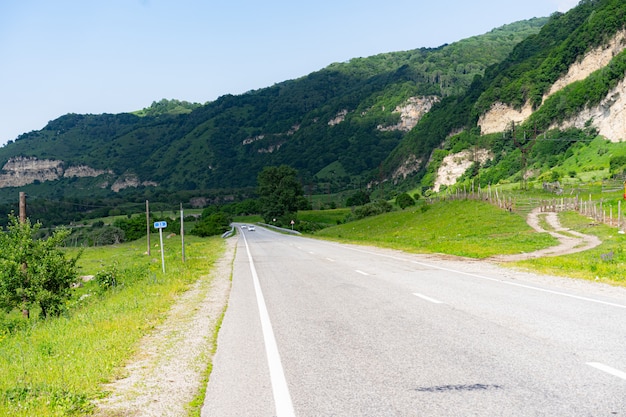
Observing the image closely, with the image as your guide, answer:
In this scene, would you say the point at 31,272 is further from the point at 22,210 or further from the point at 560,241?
the point at 560,241

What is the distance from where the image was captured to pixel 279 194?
12938 centimetres

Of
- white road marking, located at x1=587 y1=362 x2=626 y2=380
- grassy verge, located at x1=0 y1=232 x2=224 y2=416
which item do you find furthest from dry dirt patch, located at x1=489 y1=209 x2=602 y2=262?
white road marking, located at x1=587 y1=362 x2=626 y2=380

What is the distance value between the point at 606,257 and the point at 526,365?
17.3 meters

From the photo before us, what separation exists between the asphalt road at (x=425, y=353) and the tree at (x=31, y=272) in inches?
514

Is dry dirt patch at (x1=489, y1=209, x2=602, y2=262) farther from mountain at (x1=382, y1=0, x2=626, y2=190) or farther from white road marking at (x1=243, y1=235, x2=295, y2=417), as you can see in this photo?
mountain at (x1=382, y1=0, x2=626, y2=190)

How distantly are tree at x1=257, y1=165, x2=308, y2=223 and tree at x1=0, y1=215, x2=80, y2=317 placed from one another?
337 ft

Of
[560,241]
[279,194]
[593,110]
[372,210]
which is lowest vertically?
[372,210]

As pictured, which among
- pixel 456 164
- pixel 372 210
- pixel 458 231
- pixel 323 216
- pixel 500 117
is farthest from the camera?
pixel 500 117

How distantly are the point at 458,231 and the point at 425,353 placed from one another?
41.8m

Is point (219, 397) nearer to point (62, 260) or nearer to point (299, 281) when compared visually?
point (299, 281)

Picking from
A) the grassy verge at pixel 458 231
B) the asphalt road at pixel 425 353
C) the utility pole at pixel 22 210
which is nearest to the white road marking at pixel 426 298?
the asphalt road at pixel 425 353

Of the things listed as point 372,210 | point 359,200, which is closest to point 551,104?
point 359,200

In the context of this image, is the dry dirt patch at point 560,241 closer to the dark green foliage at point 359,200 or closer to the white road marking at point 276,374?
the white road marking at point 276,374

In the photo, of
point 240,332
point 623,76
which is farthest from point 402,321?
point 623,76
